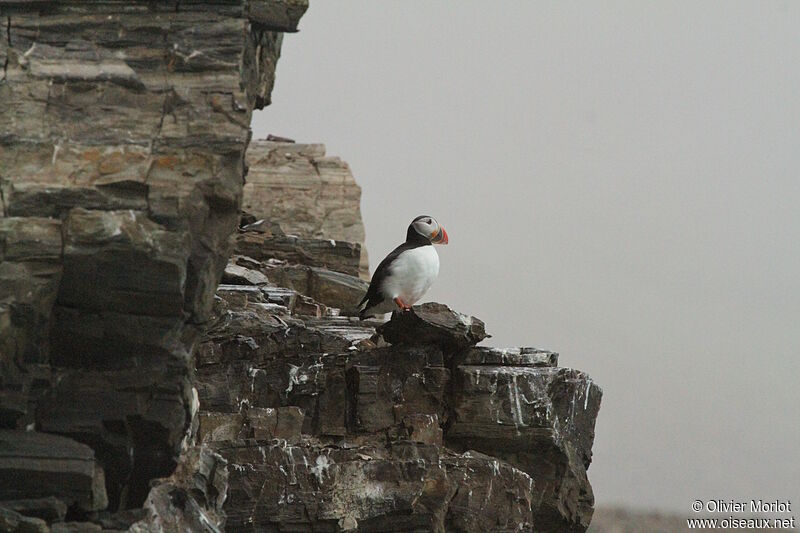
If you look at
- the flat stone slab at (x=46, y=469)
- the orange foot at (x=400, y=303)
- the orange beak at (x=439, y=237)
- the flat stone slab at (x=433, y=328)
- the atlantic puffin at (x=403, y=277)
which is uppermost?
the orange beak at (x=439, y=237)

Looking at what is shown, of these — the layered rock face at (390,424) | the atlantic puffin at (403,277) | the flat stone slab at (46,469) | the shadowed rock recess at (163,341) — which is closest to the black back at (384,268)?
the atlantic puffin at (403,277)

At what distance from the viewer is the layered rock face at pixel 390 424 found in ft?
41.0

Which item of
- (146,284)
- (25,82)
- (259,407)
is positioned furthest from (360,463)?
(25,82)

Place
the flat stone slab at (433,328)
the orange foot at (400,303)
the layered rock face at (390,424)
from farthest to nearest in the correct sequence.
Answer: the orange foot at (400,303)
the flat stone slab at (433,328)
the layered rock face at (390,424)

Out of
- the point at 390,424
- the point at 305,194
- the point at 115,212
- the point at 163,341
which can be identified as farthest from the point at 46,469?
the point at 305,194

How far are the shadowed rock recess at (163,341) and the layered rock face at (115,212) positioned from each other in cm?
2

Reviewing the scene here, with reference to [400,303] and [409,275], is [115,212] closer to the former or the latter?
[400,303]

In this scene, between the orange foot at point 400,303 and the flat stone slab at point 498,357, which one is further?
the orange foot at point 400,303

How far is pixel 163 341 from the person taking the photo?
981 cm

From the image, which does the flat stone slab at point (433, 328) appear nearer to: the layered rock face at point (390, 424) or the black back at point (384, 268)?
the layered rock face at point (390, 424)

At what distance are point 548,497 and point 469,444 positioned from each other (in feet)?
4.54

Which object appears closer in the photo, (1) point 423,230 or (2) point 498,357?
(2) point 498,357

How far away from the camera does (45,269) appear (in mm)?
9523

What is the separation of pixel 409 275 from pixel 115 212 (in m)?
6.67
